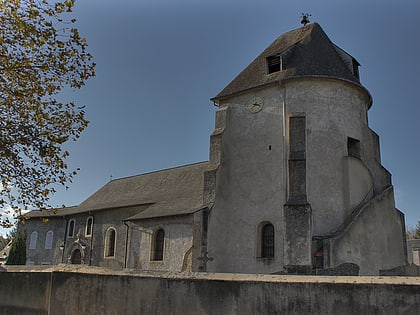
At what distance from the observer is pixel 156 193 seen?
28750mm

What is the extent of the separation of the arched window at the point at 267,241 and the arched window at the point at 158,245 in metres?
5.54

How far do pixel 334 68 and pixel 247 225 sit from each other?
8.99 m

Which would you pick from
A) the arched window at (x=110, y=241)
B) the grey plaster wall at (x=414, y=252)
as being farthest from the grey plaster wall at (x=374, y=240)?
the arched window at (x=110, y=241)

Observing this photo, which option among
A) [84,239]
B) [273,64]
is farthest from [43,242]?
[273,64]

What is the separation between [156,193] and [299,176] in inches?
524

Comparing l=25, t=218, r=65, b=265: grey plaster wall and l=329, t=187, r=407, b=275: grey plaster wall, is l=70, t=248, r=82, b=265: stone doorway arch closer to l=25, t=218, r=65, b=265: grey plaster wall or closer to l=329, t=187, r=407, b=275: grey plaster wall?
l=25, t=218, r=65, b=265: grey plaster wall

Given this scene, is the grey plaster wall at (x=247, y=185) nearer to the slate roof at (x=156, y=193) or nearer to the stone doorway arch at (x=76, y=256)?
the slate roof at (x=156, y=193)

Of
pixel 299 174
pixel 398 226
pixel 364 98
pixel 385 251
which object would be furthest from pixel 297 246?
pixel 364 98

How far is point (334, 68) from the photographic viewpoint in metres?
20.8

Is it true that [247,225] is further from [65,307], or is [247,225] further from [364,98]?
[65,307]

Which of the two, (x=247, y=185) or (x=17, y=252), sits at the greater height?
(x=247, y=185)

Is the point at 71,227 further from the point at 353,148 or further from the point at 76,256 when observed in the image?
the point at 353,148

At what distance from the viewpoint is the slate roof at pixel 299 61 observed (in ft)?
66.8

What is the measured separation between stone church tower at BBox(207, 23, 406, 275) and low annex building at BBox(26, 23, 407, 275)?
1.9 inches
